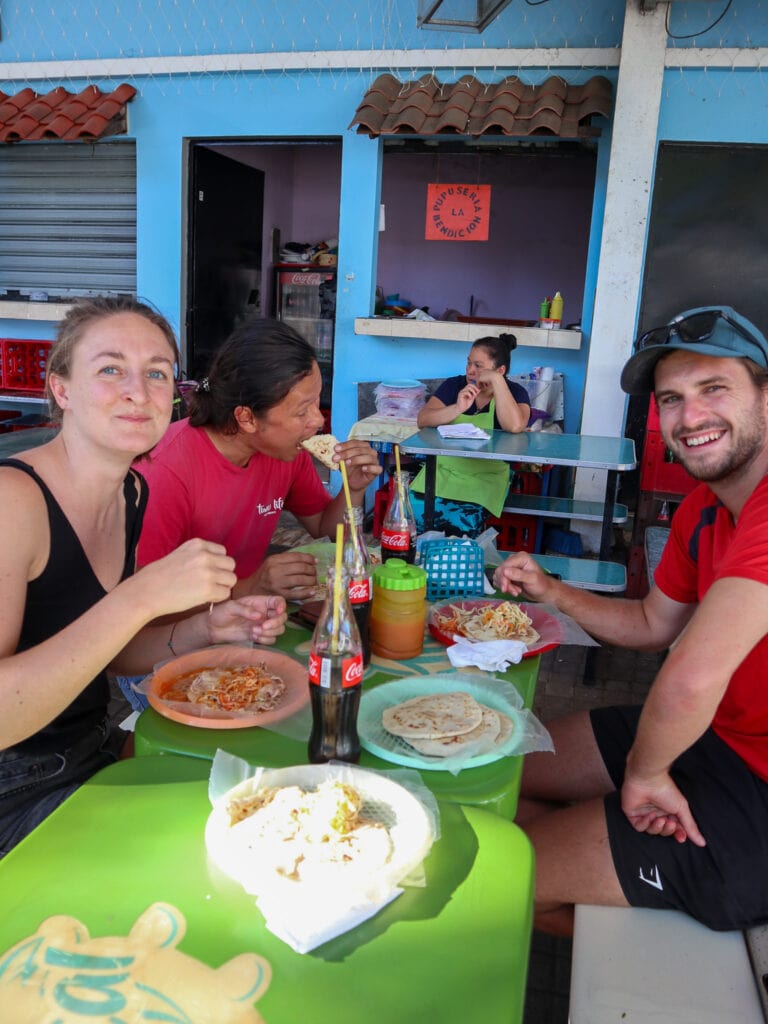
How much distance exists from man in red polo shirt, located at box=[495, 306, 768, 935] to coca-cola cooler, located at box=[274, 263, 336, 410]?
7726 millimetres

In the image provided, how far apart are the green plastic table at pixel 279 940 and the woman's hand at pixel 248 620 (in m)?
0.64

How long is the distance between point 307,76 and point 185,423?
5.47m

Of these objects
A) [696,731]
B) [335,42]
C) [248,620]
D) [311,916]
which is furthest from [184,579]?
[335,42]

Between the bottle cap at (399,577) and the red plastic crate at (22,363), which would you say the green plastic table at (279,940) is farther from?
the red plastic crate at (22,363)

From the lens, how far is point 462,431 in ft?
16.3

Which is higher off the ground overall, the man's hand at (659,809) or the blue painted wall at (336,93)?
the blue painted wall at (336,93)

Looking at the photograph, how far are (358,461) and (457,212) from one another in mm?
5075

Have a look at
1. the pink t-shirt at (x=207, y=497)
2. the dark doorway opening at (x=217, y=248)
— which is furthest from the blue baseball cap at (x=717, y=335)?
the dark doorway opening at (x=217, y=248)

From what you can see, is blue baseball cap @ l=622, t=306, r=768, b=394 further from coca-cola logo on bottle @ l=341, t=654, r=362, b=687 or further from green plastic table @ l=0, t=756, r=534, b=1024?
green plastic table @ l=0, t=756, r=534, b=1024

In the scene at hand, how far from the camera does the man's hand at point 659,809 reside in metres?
1.76

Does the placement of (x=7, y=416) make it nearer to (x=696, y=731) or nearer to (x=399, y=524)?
(x=399, y=524)

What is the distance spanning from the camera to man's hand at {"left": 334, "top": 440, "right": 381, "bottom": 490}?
2.79 m

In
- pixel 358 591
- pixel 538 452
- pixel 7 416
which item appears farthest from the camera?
pixel 7 416

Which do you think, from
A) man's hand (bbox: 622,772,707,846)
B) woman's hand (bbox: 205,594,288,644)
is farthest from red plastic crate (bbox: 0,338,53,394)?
man's hand (bbox: 622,772,707,846)
